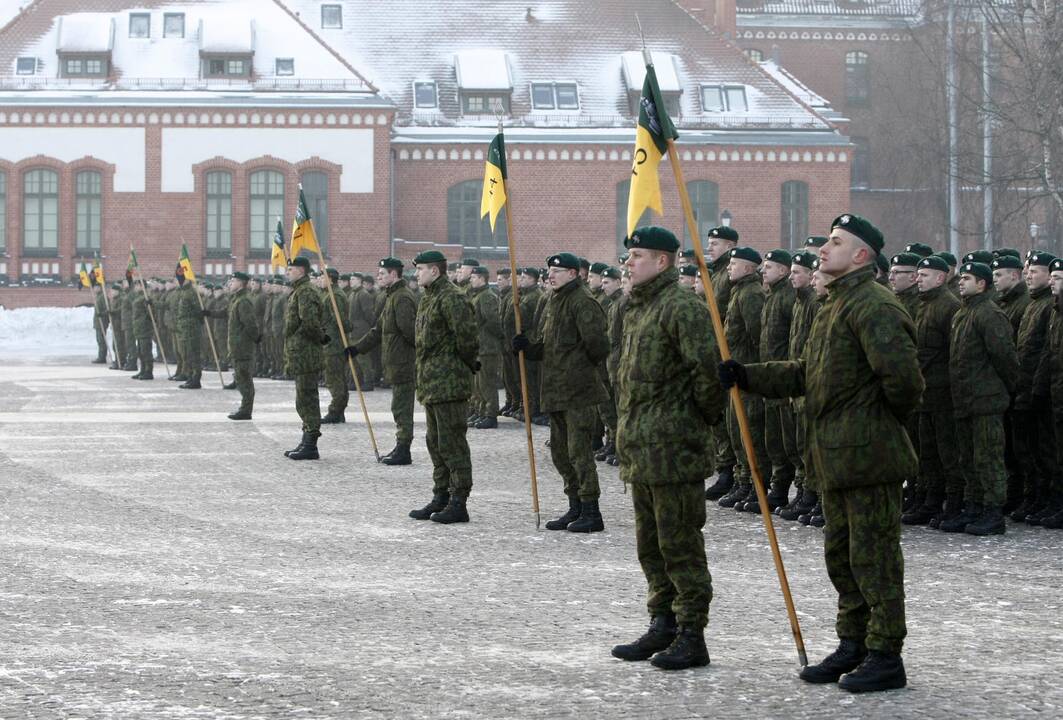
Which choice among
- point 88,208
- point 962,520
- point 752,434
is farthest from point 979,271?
point 88,208

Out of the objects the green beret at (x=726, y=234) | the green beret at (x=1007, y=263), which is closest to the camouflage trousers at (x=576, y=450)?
the green beret at (x=726, y=234)

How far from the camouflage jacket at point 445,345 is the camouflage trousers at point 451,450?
0.31 feet

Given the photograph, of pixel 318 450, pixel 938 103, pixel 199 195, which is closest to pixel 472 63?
pixel 199 195

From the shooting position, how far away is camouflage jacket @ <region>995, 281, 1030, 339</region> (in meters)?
12.9

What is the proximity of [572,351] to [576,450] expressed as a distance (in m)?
0.76

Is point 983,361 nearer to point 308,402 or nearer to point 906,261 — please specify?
point 906,261

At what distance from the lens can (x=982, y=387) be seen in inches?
472

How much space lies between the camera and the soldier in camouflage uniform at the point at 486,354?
70.1ft

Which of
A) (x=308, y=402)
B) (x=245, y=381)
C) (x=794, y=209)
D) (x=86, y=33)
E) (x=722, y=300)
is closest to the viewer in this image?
(x=722, y=300)

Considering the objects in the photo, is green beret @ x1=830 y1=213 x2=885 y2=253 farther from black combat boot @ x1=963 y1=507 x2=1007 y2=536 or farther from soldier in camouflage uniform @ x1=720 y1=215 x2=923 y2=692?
black combat boot @ x1=963 y1=507 x2=1007 y2=536

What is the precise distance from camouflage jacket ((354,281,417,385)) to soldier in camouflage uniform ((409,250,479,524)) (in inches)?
113

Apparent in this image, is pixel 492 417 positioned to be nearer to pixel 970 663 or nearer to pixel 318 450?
pixel 318 450

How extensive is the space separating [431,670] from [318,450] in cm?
1043

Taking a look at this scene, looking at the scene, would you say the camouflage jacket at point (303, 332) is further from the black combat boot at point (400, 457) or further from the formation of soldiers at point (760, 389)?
the black combat boot at point (400, 457)
